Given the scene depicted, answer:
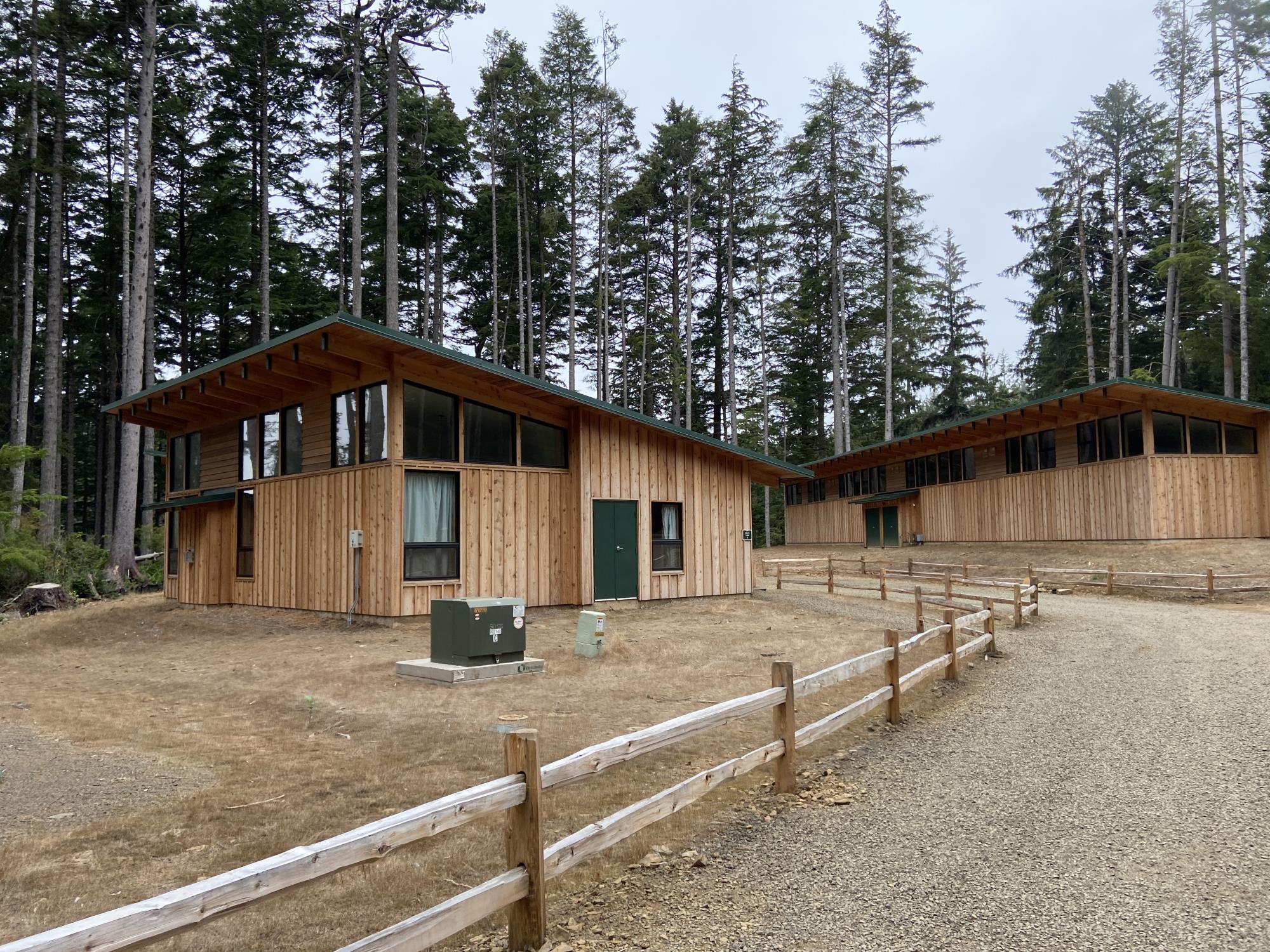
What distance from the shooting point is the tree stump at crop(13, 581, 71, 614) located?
1731 cm

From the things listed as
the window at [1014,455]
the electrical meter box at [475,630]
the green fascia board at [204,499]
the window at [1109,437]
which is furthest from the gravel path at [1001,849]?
the window at [1014,455]

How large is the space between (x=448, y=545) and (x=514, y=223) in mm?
22665

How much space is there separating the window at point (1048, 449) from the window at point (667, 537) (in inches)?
554

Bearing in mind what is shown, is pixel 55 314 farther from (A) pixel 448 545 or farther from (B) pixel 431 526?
(A) pixel 448 545

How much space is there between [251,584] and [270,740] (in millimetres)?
11402

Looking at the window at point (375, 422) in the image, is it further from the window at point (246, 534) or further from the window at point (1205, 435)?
the window at point (1205, 435)

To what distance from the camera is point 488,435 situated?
15.2m

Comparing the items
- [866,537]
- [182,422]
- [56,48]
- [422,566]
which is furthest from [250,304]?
[866,537]

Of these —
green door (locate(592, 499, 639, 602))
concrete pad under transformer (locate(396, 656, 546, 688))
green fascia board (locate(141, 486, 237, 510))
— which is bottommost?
concrete pad under transformer (locate(396, 656, 546, 688))

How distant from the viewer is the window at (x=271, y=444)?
16.5 m

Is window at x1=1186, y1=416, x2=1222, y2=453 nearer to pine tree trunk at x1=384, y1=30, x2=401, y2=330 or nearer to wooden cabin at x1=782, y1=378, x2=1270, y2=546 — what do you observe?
wooden cabin at x1=782, y1=378, x2=1270, y2=546

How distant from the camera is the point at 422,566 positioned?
14.1 metres

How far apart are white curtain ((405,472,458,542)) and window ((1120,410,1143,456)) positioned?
18.4 meters

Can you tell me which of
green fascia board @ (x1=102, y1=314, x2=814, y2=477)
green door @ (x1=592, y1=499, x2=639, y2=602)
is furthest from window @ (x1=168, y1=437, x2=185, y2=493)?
green door @ (x1=592, y1=499, x2=639, y2=602)
